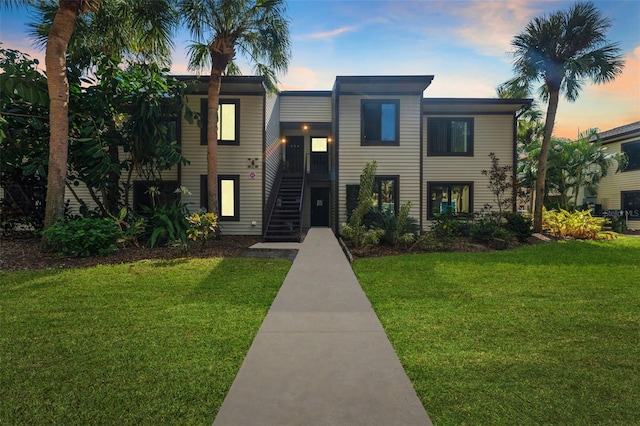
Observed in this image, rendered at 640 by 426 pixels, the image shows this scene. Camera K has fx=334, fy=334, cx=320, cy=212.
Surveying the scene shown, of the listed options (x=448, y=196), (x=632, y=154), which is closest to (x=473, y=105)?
(x=448, y=196)

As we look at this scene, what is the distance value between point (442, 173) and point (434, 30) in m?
7.05

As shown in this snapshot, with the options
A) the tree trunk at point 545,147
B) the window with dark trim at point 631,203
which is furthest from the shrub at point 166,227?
the window with dark trim at point 631,203

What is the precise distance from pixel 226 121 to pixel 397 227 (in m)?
8.01

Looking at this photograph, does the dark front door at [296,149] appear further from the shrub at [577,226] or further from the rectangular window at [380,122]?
the shrub at [577,226]

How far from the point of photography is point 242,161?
44.3 ft

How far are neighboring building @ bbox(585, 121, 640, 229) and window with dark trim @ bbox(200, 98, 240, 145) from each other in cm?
2130

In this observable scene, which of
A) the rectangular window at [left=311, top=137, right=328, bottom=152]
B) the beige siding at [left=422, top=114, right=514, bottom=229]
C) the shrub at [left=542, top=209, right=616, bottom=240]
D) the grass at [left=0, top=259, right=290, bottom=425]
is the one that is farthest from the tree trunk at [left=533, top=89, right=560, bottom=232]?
the grass at [left=0, top=259, right=290, bottom=425]

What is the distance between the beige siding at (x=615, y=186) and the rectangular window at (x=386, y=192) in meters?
15.8

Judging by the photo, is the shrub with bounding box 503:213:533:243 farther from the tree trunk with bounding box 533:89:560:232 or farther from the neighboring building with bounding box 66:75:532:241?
the neighboring building with bounding box 66:75:532:241

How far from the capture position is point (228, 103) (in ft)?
44.1

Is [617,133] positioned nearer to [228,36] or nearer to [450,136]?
[450,136]

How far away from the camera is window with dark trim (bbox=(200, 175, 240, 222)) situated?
1346cm

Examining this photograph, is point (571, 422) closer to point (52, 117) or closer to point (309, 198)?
point (52, 117)

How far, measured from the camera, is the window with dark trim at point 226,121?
43.9 feet
